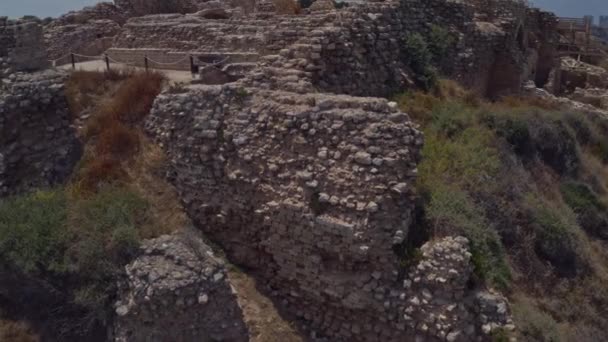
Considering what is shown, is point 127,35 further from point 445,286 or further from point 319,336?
point 445,286

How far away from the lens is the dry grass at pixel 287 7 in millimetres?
15367

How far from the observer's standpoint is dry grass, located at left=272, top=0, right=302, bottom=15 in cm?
1537

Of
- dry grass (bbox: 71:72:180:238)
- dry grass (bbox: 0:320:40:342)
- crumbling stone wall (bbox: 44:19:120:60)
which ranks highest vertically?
crumbling stone wall (bbox: 44:19:120:60)

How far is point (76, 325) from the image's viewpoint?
8.10m

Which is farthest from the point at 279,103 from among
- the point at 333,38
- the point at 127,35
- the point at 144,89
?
the point at 127,35

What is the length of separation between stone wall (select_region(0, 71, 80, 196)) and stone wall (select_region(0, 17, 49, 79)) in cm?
60

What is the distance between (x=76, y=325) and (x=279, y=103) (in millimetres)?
4166

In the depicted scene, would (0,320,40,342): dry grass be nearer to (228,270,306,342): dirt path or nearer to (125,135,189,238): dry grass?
(125,135,189,238): dry grass

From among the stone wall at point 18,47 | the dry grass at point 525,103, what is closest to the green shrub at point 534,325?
the dry grass at point 525,103

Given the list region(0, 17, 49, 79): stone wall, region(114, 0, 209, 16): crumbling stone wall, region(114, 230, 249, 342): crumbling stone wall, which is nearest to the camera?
region(114, 230, 249, 342): crumbling stone wall

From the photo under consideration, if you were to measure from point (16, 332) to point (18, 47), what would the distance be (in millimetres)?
5625

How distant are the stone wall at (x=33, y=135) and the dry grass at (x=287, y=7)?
6790 mm

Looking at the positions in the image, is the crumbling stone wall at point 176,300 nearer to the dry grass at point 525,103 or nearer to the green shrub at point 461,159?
the green shrub at point 461,159

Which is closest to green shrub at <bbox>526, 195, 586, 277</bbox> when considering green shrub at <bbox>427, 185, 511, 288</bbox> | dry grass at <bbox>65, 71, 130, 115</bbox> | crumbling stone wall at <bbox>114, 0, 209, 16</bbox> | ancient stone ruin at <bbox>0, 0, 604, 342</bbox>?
green shrub at <bbox>427, 185, 511, 288</bbox>
